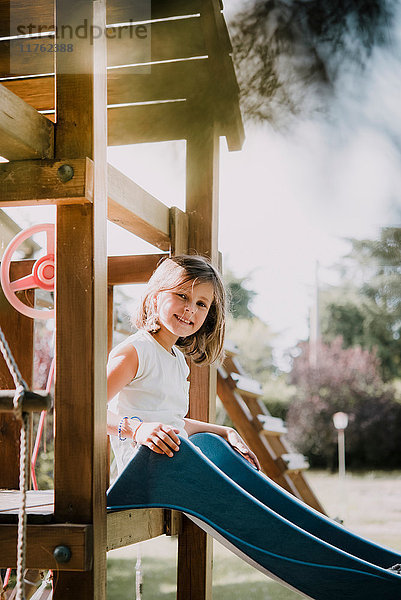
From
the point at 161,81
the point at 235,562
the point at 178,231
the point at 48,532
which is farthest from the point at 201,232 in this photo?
the point at 235,562

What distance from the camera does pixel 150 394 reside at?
1.87m

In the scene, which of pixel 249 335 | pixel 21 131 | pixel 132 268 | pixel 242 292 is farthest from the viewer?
pixel 242 292

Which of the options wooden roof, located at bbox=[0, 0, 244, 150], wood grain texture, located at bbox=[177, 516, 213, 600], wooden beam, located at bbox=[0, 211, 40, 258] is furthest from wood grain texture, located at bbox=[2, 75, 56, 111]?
wood grain texture, located at bbox=[177, 516, 213, 600]

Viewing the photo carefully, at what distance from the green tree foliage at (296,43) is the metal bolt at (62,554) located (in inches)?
104

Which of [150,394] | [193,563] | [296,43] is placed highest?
[296,43]

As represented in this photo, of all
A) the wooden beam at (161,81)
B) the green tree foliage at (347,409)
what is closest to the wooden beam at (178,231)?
the wooden beam at (161,81)

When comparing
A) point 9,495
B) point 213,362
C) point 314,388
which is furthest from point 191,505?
point 314,388

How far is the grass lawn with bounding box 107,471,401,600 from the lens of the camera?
3.83 meters

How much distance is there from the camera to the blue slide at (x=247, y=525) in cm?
136

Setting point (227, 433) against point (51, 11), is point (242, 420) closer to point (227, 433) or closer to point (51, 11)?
point (227, 433)

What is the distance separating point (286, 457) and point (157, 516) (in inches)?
81.0

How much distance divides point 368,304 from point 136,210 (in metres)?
12.4

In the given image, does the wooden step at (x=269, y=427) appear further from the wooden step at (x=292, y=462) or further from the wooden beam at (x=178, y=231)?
the wooden beam at (x=178, y=231)

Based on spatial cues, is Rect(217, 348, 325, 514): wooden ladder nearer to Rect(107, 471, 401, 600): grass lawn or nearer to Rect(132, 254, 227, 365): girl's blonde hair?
Rect(107, 471, 401, 600): grass lawn
